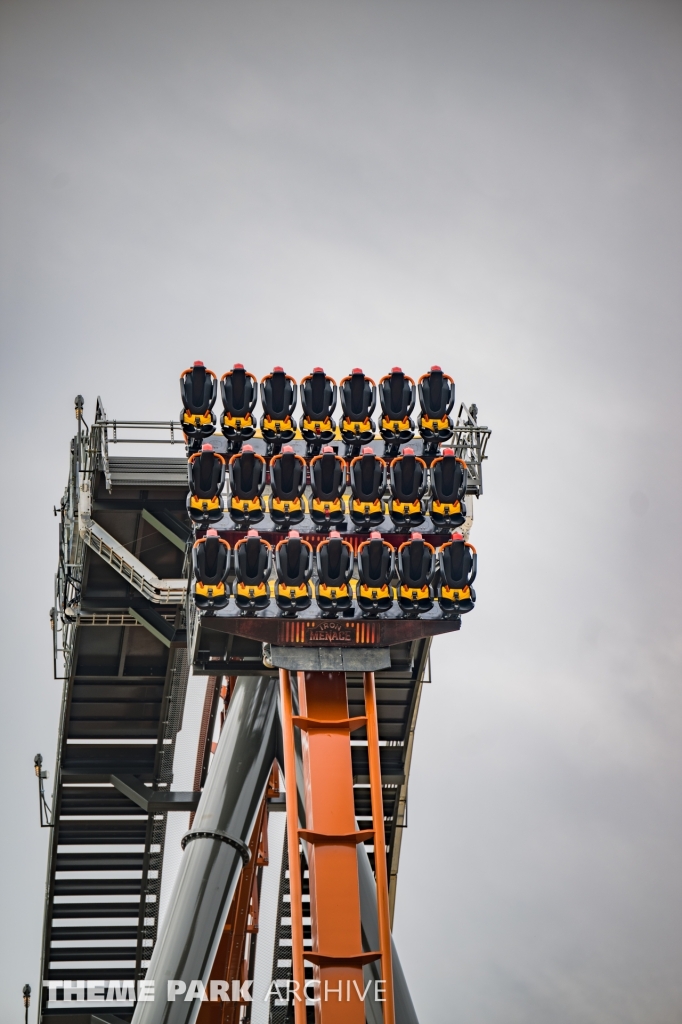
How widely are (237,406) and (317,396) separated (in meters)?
1.64

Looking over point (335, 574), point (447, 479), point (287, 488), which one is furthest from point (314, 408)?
point (335, 574)

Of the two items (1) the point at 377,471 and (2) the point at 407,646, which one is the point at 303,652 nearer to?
(1) the point at 377,471

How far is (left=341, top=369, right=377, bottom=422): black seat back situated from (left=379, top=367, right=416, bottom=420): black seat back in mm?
288

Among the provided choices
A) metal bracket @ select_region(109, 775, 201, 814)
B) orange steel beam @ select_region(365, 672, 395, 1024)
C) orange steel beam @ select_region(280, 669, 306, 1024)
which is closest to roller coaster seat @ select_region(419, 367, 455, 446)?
orange steel beam @ select_region(365, 672, 395, 1024)

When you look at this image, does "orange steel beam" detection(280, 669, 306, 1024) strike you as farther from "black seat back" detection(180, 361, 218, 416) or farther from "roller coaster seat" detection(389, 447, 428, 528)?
"black seat back" detection(180, 361, 218, 416)

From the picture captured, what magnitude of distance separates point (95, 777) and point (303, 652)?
13.5 meters

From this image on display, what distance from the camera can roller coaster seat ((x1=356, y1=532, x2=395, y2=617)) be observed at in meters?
24.0

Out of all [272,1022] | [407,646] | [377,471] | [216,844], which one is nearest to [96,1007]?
[272,1022]

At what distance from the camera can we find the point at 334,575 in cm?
2402

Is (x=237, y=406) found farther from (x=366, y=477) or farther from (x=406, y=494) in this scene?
(x=406, y=494)

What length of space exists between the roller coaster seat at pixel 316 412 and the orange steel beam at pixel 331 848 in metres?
4.72

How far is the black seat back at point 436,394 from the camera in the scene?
84.5 feet

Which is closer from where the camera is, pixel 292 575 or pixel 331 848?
pixel 331 848

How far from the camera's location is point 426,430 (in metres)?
25.5
